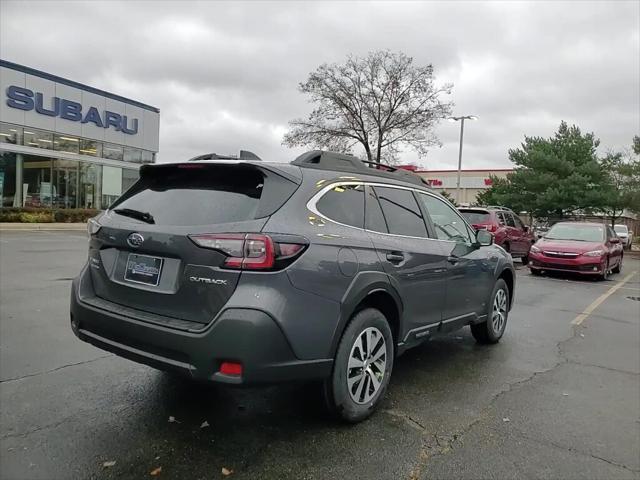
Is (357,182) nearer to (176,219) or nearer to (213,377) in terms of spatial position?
(176,219)

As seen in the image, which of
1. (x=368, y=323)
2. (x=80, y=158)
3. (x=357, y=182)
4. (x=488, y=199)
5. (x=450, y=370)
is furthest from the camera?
(x=488, y=199)

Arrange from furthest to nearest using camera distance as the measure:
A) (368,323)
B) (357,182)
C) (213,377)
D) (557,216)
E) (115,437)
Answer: (557,216)
(357,182)
(368,323)
(115,437)
(213,377)

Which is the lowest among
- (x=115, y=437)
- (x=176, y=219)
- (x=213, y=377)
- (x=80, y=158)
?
(x=115, y=437)

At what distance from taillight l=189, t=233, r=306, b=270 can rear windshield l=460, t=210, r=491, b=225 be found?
1196 cm

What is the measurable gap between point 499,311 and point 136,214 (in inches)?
165

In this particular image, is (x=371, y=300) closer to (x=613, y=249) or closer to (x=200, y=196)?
(x=200, y=196)

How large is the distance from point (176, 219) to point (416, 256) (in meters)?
1.89

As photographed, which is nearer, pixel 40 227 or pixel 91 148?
pixel 40 227

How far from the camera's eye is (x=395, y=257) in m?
3.73

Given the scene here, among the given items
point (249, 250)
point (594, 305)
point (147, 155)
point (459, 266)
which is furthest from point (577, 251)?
point (147, 155)

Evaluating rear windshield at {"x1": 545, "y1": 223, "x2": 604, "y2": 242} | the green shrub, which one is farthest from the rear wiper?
the green shrub

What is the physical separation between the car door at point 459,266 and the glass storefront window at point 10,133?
85.4 ft

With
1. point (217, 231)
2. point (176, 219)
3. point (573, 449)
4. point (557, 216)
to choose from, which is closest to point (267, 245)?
point (217, 231)

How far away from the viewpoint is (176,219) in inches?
125
